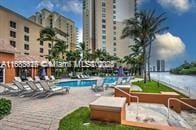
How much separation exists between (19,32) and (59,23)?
55.9 metres

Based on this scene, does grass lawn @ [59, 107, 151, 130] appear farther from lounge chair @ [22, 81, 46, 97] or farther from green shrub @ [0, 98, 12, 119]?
lounge chair @ [22, 81, 46, 97]

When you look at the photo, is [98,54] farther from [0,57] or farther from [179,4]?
[179,4]

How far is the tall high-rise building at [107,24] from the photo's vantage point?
290 ft

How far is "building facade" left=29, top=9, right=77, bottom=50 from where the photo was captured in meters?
88.3

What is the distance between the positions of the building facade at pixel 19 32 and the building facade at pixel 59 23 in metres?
20.7

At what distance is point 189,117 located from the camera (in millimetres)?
9250

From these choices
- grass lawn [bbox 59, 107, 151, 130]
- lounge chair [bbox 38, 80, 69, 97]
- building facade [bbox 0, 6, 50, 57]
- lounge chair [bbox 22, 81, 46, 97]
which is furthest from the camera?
building facade [bbox 0, 6, 50, 57]

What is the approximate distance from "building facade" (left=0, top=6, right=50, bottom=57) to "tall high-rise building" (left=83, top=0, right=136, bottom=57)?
120 feet

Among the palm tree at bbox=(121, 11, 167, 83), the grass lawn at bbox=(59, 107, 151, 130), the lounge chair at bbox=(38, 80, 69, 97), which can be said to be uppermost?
the palm tree at bbox=(121, 11, 167, 83)

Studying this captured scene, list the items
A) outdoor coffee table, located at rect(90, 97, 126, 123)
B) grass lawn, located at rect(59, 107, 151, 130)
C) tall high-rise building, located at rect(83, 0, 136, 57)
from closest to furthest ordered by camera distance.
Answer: grass lawn, located at rect(59, 107, 151, 130)
outdoor coffee table, located at rect(90, 97, 126, 123)
tall high-rise building, located at rect(83, 0, 136, 57)

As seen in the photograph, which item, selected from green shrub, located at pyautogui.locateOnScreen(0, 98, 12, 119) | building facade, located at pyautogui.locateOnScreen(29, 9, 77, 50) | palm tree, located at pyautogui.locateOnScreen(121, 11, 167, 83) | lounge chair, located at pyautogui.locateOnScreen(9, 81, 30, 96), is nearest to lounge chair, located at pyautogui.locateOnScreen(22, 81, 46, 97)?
lounge chair, located at pyautogui.locateOnScreen(9, 81, 30, 96)

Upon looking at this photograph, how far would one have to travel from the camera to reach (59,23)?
102500 mm

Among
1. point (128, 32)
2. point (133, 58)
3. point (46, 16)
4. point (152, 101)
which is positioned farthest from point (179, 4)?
point (46, 16)

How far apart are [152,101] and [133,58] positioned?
138 ft
